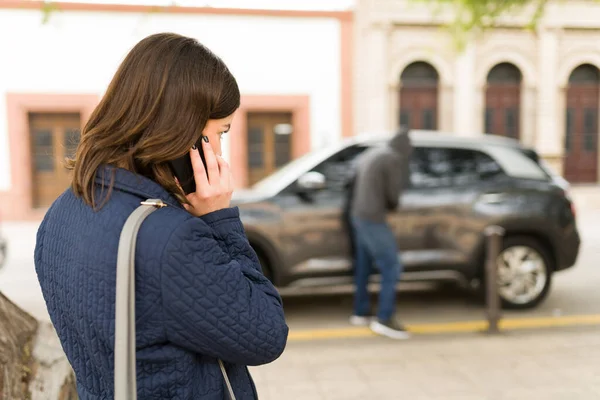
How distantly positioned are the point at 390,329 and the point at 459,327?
730mm

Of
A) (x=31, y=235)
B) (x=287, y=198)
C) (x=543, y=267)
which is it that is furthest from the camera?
(x=31, y=235)

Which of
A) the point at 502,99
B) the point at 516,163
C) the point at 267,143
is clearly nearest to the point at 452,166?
the point at 516,163

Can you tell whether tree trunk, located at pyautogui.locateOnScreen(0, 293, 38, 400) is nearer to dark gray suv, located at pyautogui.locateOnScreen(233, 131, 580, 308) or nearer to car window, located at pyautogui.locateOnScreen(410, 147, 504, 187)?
dark gray suv, located at pyautogui.locateOnScreen(233, 131, 580, 308)

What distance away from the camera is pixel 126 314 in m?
1.18

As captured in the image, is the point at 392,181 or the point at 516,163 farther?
the point at 516,163

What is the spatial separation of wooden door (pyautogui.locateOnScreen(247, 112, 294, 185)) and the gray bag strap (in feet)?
47.5

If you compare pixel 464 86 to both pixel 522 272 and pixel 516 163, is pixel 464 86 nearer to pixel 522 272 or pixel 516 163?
pixel 516 163

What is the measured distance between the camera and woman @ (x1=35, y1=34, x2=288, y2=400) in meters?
1.23

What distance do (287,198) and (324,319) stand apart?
4.15ft

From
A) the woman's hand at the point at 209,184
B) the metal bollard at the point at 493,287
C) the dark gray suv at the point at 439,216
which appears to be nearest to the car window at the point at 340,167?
the dark gray suv at the point at 439,216

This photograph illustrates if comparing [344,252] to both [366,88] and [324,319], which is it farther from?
[366,88]

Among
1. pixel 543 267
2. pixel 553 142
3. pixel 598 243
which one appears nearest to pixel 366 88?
pixel 553 142

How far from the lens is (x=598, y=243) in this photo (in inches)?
429

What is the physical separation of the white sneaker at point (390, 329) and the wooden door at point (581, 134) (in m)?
14.2
